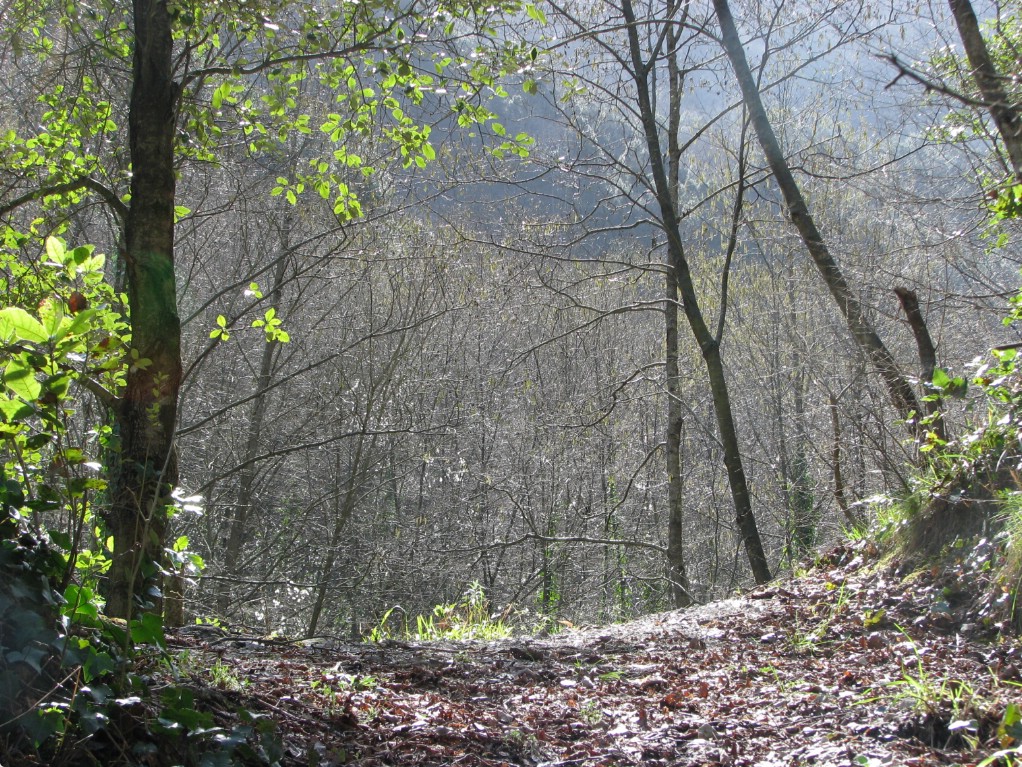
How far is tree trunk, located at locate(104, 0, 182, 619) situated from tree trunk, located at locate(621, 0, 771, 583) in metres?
5.56

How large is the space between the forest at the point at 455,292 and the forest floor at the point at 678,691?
1.62 feet

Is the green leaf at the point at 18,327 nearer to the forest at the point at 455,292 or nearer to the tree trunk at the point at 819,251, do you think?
the forest at the point at 455,292

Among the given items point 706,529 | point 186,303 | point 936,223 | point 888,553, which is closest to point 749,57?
point 936,223

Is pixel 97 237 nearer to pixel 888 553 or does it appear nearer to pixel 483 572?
pixel 888 553

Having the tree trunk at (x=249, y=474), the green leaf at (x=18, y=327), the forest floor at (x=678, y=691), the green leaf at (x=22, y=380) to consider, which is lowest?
the forest floor at (x=678, y=691)

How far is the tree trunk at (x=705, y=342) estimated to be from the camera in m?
7.75

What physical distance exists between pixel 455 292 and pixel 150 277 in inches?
370

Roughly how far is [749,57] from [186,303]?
8.43 meters

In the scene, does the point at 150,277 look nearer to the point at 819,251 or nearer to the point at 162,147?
the point at 162,147

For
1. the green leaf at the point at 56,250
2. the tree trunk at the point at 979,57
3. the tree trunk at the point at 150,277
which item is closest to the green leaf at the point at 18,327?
the green leaf at the point at 56,250

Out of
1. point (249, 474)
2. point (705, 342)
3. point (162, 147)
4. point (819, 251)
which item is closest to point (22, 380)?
point (162, 147)

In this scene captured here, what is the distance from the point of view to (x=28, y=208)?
307 inches

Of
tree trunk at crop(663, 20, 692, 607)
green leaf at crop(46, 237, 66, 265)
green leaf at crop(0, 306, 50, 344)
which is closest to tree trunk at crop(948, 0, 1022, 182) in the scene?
tree trunk at crop(663, 20, 692, 607)

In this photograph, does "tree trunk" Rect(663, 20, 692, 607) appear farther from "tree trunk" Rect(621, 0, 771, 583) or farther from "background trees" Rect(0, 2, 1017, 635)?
"tree trunk" Rect(621, 0, 771, 583)
